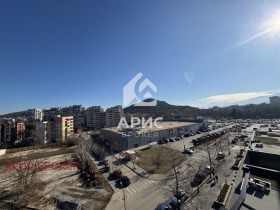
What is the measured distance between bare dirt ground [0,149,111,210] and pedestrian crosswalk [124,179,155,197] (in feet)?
5.38

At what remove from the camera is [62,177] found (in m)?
17.0

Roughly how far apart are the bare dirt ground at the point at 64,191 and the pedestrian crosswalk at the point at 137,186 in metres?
1.64

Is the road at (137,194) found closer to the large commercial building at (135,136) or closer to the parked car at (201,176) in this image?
the parked car at (201,176)

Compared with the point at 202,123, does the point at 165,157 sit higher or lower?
lower

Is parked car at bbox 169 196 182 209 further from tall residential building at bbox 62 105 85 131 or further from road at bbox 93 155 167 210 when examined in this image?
tall residential building at bbox 62 105 85 131

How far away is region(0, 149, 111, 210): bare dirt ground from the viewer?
39.8 ft

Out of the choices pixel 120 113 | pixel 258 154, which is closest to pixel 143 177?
pixel 258 154

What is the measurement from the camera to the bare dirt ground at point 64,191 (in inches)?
477

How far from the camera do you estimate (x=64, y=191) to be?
13922 millimetres

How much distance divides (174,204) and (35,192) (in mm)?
11745

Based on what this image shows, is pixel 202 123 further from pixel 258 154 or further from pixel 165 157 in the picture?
pixel 165 157

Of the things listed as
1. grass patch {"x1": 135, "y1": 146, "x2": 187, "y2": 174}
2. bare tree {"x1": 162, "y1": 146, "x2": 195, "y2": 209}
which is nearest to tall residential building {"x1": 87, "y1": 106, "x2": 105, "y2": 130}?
grass patch {"x1": 135, "y1": 146, "x2": 187, "y2": 174}

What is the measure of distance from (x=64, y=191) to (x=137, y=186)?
6523 millimetres

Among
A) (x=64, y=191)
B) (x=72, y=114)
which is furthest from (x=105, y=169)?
(x=72, y=114)
